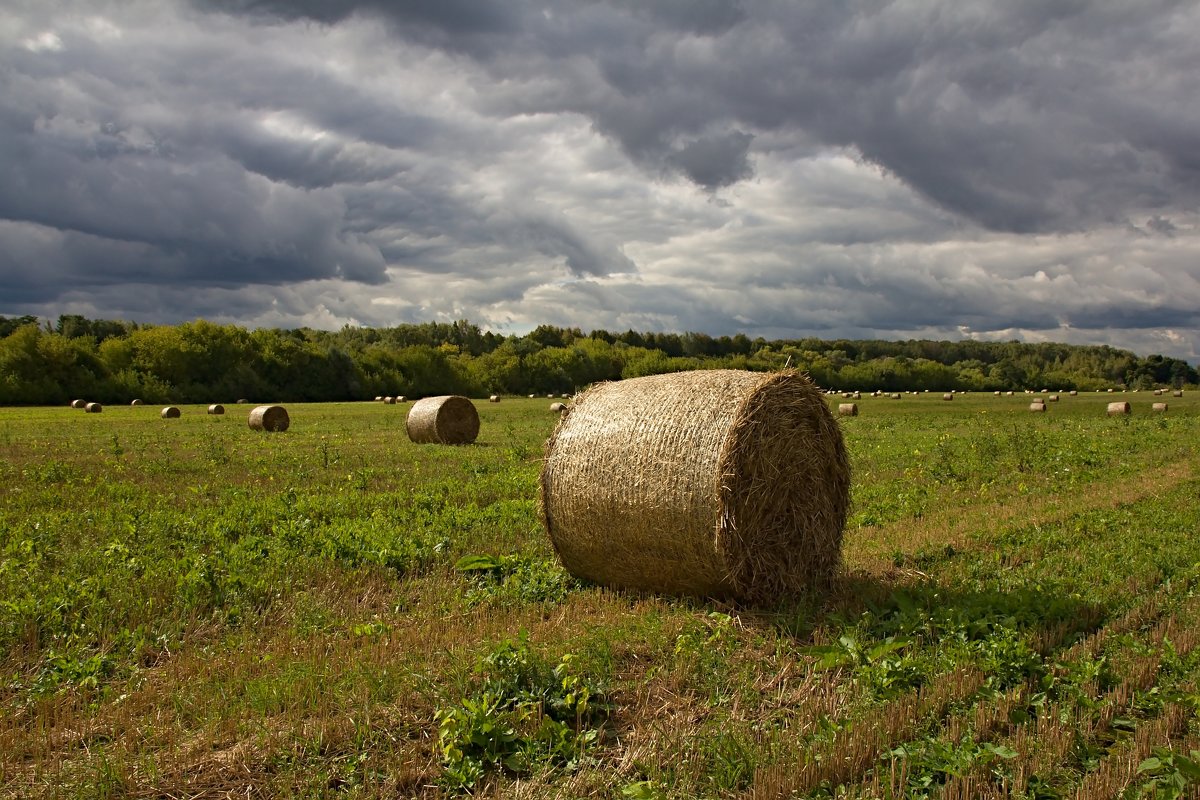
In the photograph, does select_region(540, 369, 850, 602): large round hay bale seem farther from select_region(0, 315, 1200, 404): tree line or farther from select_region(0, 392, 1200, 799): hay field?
select_region(0, 315, 1200, 404): tree line

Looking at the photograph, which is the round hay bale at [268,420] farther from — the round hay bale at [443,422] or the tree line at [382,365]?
the tree line at [382,365]

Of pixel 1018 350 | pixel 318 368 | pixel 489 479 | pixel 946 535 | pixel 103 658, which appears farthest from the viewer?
pixel 1018 350

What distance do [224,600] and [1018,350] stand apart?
652 feet

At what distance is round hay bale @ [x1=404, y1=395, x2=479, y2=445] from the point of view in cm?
2648

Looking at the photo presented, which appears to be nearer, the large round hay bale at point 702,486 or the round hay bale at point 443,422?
the large round hay bale at point 702,486

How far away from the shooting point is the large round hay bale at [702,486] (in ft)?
27.7

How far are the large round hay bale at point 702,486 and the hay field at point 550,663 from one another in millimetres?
396

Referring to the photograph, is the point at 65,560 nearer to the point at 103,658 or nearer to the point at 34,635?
the point at 34,635

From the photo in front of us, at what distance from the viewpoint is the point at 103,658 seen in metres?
6.85

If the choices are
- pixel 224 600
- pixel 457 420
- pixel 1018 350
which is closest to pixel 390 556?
pixel 224 600

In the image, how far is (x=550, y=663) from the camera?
643 centimetres

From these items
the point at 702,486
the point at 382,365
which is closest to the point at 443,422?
the point at 702,486

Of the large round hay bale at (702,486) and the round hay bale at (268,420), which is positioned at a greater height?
the large round hay bale at (702,486)

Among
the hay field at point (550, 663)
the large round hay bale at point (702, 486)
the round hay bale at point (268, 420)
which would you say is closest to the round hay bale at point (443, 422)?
the round hay bale at point (268, 420)
